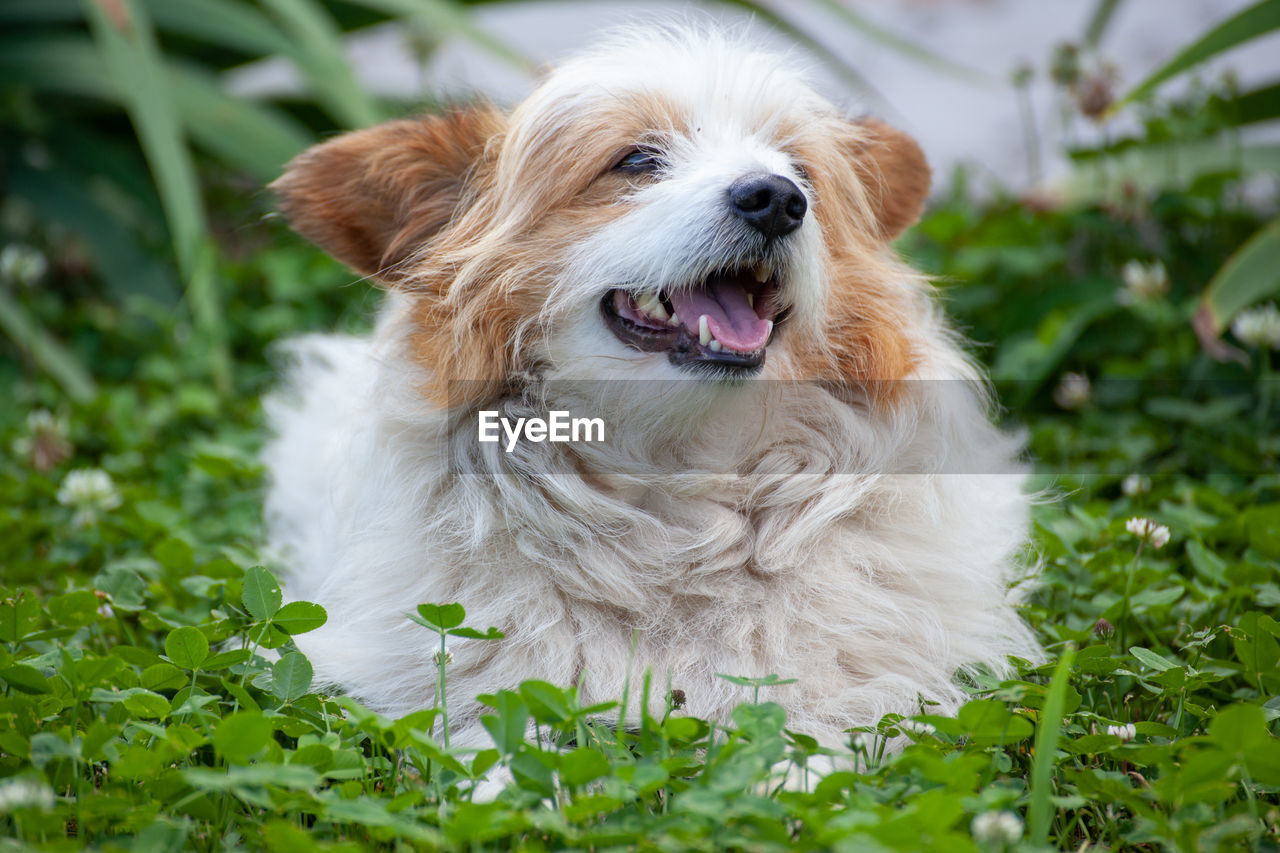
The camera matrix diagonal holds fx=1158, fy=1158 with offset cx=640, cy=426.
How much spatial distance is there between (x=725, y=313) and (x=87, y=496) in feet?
5.70

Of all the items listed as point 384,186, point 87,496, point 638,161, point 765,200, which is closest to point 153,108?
point 87,496

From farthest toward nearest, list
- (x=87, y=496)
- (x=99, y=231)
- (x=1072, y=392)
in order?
(x=99, y=231)
(x=1072, y=392)
(x=87, y=496)

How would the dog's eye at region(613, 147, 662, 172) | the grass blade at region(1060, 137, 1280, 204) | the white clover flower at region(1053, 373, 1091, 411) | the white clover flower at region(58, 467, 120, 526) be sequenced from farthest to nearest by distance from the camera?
the grass blade at region(1060, 137, 1280, 204) → the white clover flower at region(1053, 373, 1091, 411) → the white clover flower at region(58, 467, 120, 526) → the dog's eye at region(613, 147, 662, 172)

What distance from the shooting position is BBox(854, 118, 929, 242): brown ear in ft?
8.15

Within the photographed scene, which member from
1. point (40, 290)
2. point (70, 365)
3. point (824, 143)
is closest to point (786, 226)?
point (824, 143)

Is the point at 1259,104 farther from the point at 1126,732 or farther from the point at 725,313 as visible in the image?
the point at 1126,732

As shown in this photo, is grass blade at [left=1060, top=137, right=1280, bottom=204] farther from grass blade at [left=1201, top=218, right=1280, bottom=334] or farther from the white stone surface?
the white stone surface

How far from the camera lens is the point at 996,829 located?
1392mm

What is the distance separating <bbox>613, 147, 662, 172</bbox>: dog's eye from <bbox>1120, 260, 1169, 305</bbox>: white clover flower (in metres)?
2.06

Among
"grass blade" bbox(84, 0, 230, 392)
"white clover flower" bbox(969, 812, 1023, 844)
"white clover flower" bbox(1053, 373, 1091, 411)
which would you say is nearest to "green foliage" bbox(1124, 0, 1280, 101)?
"white clover flower" bbox(1053, 373, 1091, 411)

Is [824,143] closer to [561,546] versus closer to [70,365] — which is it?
[561,546]

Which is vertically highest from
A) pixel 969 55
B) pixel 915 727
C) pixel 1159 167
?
pixel 969 55

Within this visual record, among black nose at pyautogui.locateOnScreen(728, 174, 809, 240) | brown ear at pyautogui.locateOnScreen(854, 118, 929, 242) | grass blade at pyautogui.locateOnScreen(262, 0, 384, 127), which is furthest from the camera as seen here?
grass blade at pyautogui.locateOnScreen(262, 0, 384, 127)

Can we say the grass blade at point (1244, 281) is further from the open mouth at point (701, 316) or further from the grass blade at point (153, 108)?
the grass blade at point (153, 108)
